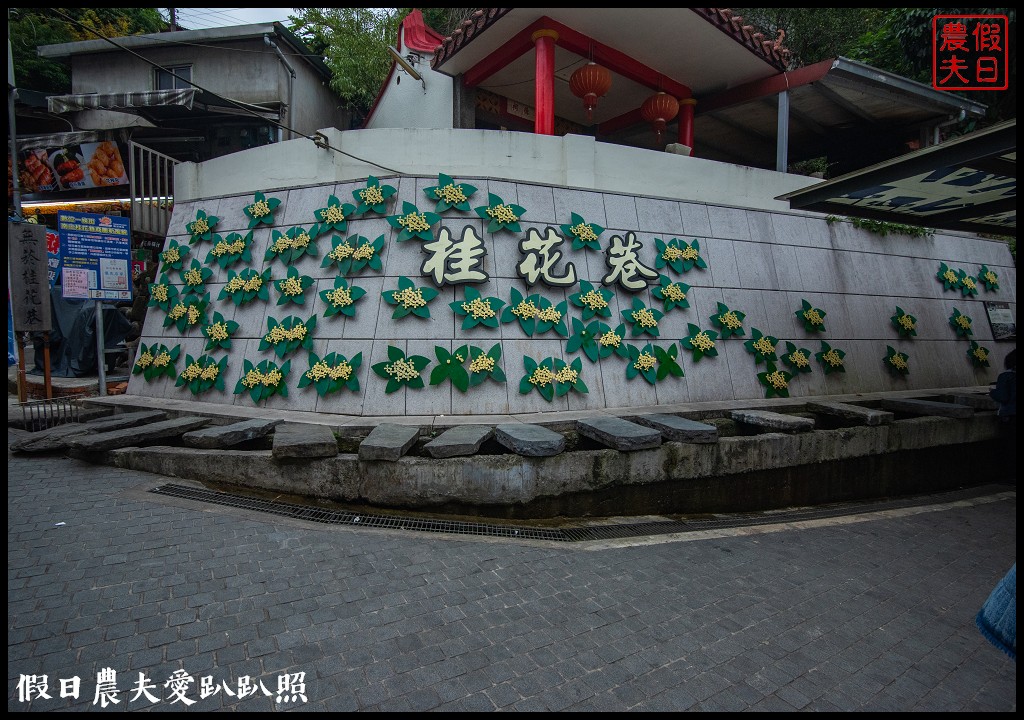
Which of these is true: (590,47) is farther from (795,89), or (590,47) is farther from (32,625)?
(32,625)

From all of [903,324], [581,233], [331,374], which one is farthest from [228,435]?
[903,324]

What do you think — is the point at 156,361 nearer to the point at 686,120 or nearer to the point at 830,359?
the point at 830,359

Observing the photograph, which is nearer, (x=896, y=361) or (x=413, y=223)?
(x=413, y=223)

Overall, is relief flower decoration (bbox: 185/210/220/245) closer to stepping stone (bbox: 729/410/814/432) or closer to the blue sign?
the blue sign

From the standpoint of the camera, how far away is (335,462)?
16.2 feet

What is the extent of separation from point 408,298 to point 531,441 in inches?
103

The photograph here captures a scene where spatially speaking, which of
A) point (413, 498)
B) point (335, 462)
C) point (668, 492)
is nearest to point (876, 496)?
point (668, 492)

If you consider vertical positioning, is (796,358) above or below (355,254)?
below

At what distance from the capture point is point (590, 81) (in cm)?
891

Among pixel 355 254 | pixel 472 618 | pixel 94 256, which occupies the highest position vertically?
pixel 94 256

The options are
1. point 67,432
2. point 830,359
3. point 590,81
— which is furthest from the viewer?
point 590,81

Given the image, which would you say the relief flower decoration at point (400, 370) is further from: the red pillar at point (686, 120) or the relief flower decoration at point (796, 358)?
the red pillar at point (686, 120)

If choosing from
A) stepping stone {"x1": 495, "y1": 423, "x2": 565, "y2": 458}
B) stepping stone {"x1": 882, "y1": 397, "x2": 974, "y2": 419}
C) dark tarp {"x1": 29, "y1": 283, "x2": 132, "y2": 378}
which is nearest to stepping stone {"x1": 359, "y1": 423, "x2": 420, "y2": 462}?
stepping stone {"x1": 495, "y1": 423, "x2": 565, "y2": 458}

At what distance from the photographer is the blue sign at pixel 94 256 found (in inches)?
287
